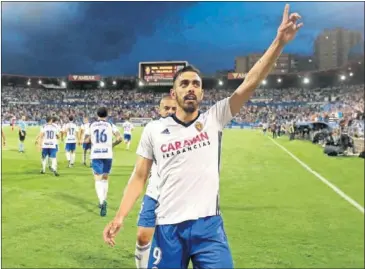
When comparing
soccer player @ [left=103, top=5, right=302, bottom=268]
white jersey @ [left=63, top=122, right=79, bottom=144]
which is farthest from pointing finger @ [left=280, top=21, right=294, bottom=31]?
white jersey @ [left=63, top=122, right=79, bottom=144]

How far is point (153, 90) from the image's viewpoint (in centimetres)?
5950

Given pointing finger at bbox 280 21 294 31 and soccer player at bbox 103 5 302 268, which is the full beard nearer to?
soccer player at bbox 103 5 302 268

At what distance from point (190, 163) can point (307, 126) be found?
27359mm

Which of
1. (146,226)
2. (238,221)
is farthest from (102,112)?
(146,226)

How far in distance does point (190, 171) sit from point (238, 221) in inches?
198

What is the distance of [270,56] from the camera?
10.4ft

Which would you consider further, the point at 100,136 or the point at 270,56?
the point at 100,136

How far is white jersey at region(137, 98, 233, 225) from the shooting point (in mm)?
3074

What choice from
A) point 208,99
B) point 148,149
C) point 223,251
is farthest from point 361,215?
point 208,99

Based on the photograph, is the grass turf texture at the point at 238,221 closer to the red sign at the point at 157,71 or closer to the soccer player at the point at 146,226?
the soccer player at the point at 146,226

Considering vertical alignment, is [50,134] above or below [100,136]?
below

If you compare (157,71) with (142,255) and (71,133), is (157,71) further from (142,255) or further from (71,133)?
(142,255)

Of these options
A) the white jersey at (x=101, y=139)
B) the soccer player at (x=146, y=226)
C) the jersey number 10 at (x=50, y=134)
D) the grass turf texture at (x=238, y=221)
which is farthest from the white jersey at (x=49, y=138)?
the soccer player at (x=146, y=226)

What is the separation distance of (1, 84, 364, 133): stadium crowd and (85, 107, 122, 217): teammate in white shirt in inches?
1429
